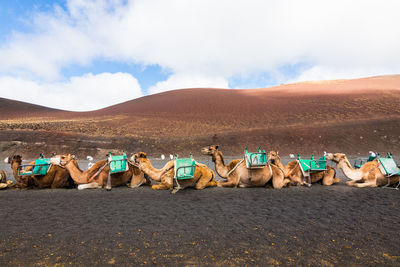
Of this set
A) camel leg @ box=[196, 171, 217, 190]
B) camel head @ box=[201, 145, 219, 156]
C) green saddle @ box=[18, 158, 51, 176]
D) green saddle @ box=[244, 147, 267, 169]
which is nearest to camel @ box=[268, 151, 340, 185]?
green saddle @ box=[244, 147, 267, 169]

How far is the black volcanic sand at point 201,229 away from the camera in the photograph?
12.3 ft

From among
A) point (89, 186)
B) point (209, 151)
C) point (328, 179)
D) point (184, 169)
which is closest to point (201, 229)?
point (184, 169)

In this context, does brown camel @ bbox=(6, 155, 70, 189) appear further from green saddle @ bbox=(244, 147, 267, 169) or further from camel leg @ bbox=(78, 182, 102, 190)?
green saddle @ bbox=(244, 147, 267, 169)

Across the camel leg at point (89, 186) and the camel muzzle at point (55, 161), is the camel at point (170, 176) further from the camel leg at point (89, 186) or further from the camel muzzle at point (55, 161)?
the camel muzzle at point (55, 161)

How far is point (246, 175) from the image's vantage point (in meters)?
8.83

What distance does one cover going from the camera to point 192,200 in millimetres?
7195

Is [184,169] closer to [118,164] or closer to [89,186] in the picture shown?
[118,164]

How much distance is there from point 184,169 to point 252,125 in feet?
113

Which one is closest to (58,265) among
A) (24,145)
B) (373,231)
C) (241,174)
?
(373,231)

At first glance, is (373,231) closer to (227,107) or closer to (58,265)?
(58,265)

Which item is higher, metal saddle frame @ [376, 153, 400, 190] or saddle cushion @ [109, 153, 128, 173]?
saddle cushion @ [109, 153, 128, 173]

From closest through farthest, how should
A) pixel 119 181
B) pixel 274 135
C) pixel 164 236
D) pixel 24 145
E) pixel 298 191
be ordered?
pixel 164 236
pixel 298 191
pixel 119 181
pixel 24 145
pixel 274 135

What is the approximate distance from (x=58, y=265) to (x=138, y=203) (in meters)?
3.39

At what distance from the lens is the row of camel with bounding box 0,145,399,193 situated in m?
8.74
